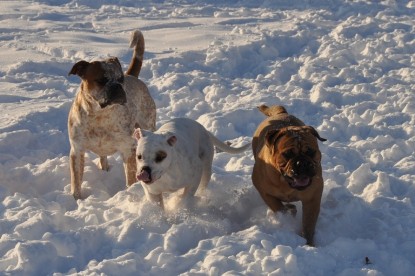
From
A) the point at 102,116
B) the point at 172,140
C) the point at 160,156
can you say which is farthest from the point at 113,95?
the point at 160,156

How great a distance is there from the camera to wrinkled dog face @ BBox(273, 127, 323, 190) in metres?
5.41

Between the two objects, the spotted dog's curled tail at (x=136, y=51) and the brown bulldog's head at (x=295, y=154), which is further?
the spotted dog's curled tail at (x=136, y=51)

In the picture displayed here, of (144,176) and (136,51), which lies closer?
(144,176)

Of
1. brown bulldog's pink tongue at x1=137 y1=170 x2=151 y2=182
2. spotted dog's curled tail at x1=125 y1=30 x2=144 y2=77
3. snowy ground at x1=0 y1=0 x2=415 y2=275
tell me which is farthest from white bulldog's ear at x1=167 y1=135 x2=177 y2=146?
spotted dog's curled tail at x1=125 y1=30 x2=144 y2=77

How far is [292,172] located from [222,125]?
3.54 m

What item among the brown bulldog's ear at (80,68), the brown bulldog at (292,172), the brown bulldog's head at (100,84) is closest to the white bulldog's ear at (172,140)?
the brown bulldog at (292,172)

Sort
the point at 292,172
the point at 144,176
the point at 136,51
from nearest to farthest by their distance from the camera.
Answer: the point at 292,172 < the point at 144,176 < the point at 136,51

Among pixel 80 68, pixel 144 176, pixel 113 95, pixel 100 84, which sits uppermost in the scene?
pixel 80 68

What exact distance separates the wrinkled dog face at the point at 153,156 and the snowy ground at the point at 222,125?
18.4 inches

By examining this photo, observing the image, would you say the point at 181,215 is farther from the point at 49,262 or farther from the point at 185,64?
the point at 185,64

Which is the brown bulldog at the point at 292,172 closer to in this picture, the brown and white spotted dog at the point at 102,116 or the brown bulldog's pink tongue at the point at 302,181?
the brown bulldog's pink tongue at the point at 302,181

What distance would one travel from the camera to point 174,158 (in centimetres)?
603

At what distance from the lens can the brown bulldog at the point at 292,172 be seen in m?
5.45

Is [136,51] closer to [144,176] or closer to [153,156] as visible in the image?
[153,156]
